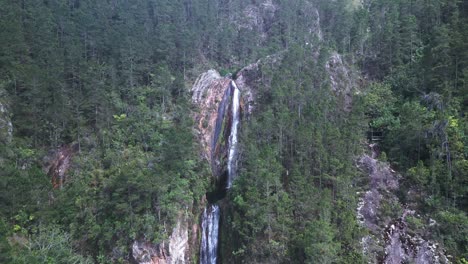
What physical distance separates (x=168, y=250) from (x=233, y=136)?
1573cm

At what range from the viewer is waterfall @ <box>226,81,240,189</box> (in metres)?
36.2

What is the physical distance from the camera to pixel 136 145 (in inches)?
1342

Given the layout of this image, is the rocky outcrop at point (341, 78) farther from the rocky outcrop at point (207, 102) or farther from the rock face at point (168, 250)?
the rock face at point (168, 250)

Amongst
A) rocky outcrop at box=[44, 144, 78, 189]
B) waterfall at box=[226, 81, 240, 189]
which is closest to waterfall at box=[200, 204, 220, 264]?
waterfall at box=[226, 81, 240, 189]

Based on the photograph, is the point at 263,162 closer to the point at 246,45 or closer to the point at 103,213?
the point at 103,213

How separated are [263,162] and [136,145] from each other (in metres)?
13.3

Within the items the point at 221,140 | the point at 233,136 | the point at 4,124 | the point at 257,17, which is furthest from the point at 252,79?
the point at 4,124

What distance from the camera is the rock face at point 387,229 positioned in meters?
26.1

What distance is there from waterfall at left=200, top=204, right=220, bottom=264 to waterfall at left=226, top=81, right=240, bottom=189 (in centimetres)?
391

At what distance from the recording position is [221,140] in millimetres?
38781

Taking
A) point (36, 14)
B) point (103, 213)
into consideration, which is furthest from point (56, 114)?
point (36, 14)

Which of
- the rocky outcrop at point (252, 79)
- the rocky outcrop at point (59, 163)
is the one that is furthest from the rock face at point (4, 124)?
the rocky outcrop at point (252, 79)

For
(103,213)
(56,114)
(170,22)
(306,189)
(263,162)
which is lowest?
(103,213)

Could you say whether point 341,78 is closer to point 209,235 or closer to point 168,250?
point 209,235
